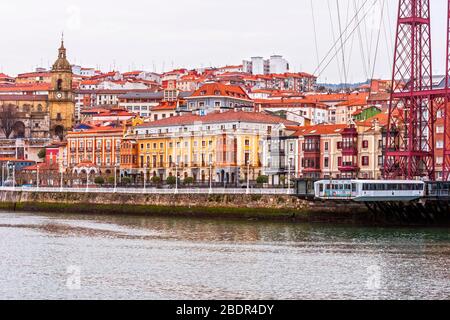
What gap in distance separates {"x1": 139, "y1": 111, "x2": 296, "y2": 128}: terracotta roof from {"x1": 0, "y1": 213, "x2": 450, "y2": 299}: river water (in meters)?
32.8

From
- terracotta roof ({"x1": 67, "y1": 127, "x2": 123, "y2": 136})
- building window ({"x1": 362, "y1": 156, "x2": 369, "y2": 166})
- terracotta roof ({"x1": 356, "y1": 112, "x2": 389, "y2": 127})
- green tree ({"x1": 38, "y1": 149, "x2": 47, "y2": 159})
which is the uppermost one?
terracotta roof ({"x1": 67, "y1": 127, "x2": 123, "y2": 136})

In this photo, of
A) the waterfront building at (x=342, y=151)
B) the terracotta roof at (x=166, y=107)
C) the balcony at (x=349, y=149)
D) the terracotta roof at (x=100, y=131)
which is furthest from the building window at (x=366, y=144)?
the terracotta roof at (x=166, y=107)

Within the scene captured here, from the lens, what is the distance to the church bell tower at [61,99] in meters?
147

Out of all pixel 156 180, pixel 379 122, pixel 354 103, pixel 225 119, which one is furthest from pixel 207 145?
pixel 354 103

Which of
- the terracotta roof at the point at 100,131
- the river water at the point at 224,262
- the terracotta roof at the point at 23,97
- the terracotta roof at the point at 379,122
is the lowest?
the river water at the point at 224,262

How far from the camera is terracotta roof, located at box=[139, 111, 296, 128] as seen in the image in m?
91.0

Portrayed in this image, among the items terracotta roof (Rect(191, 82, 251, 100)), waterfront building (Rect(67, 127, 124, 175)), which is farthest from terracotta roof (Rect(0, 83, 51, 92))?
waterfront building (Rect(67, 127, 124, 175))

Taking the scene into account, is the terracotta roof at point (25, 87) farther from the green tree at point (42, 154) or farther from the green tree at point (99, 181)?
the green tree at point (99, 181)

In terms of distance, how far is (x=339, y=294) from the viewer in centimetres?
3206

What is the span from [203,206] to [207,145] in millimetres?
25599

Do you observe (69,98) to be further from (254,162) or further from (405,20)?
(405,20)

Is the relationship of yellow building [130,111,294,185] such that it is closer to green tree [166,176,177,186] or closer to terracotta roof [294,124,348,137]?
green tree [166,176,177,186]

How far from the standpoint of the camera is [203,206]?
68062mm

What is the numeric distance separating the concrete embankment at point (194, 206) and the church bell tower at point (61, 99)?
59.6 metres
